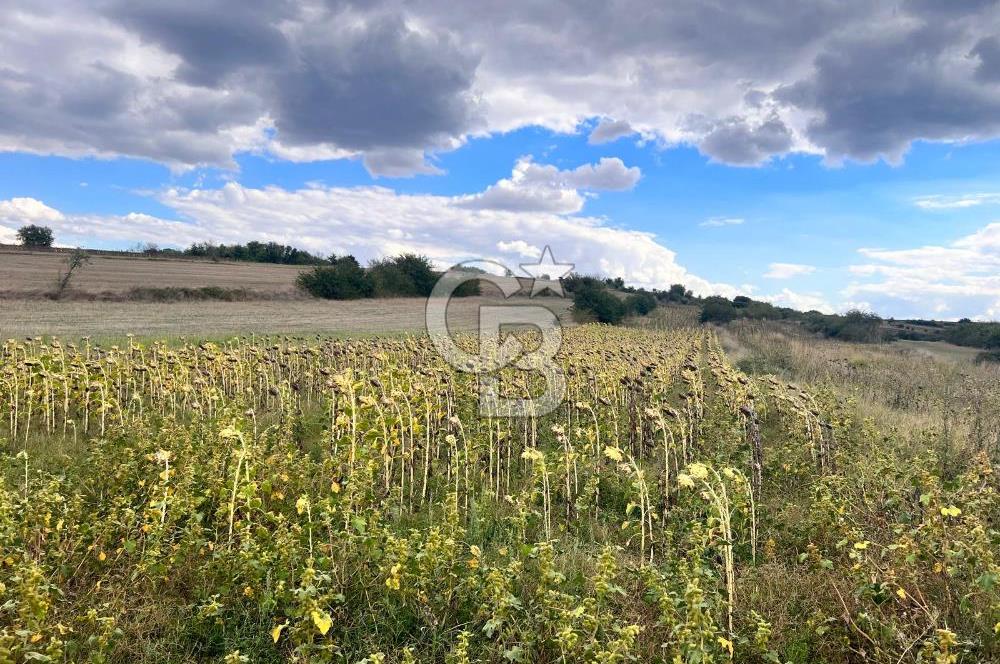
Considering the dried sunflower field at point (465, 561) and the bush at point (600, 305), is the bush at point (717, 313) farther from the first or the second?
the dried sunflower field at point (465, 561)

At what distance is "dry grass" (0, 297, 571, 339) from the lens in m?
22.7

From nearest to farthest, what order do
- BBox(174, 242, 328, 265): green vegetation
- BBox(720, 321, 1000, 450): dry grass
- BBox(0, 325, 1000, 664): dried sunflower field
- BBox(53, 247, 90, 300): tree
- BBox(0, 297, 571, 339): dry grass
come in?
BBox(0, 325, 1000, 664): dried sunflower field → BBox(720, 321, 1000, 450): dry grass → BBox(0, 297, 571, 339): dry grass → BBox(53, 247, 90, 300): tree → BBox(174, 242, 328, 265): green vegetation

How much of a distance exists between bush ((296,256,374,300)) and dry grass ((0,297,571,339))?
3.28 meters

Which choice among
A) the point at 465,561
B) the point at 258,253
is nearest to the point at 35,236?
the point at 258,253

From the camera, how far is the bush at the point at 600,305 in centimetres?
4650

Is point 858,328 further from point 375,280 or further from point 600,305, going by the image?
point 375,280

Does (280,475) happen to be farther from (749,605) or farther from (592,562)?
(749,605)

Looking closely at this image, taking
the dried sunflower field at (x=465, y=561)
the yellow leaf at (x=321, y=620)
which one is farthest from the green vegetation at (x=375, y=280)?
the yellow leaf at (x=321, y=620)

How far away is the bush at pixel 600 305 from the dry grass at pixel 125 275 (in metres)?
23.7

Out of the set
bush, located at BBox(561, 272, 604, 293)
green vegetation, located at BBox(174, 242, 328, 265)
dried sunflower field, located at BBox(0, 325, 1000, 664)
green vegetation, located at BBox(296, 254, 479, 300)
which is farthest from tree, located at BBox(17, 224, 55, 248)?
dried sunflower field, located at BBox(0, 325, 1000, 664)

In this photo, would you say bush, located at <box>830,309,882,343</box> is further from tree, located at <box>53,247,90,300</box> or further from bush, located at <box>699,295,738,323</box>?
tree, located at <box>53,247,90,300</box>

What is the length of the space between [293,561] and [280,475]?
1.49m

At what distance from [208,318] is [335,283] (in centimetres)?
2166

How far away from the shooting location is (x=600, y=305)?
155ft
